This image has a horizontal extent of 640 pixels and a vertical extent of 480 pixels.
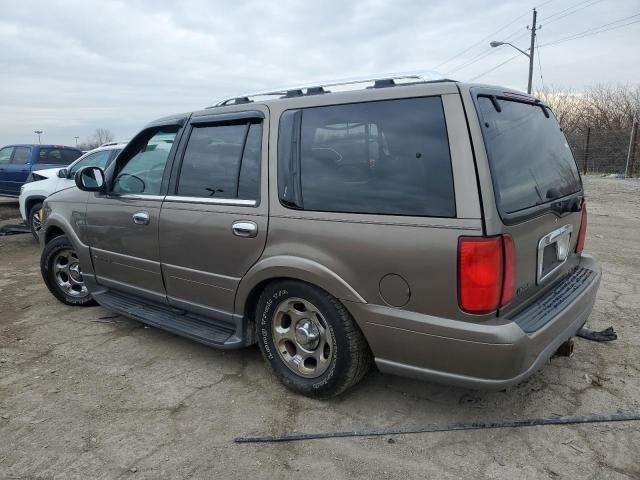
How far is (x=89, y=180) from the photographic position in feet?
13.7

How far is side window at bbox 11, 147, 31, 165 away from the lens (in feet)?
40.9

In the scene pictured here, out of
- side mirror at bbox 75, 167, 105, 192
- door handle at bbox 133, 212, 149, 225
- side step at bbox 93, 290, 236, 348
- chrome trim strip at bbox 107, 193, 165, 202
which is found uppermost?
side mirror at bbox 75, 167, 105, 192

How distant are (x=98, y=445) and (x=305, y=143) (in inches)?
79.3

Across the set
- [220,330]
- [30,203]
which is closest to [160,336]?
[220,330]

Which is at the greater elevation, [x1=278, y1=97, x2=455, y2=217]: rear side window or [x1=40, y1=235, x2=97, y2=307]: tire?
[x1=278, y1=97, x2=455, y2=217]: rear side window

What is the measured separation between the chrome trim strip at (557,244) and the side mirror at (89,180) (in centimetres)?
338

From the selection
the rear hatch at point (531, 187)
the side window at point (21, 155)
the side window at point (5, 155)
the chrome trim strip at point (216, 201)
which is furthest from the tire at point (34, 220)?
the rear hatch at point (531, 187)

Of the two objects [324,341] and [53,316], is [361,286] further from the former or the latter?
[53,316]

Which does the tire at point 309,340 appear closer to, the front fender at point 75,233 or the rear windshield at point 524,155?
the rear windshield at point 524,155

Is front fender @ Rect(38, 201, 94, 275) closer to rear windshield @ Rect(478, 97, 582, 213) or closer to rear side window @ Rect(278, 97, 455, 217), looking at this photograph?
rear side window @ Rect(278, 97, 455, 217)

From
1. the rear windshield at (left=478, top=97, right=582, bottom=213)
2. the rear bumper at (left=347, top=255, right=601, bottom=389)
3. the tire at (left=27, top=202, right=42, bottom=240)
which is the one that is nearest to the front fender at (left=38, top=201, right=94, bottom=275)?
the rear bumper at (left=347, top=255, right=601, bottom=389)

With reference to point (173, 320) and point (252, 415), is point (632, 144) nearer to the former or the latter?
point (173, 320)

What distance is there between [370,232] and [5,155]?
13.7 metres

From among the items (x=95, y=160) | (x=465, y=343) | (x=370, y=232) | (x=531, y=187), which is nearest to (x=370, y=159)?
(x=370, y=232)
